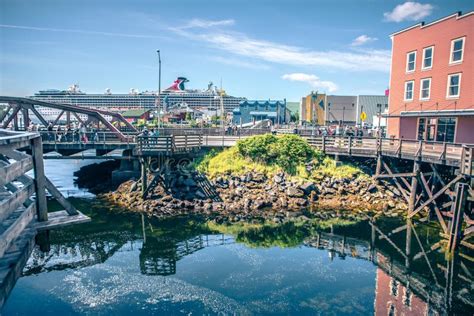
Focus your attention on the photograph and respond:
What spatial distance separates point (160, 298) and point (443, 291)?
967 cm

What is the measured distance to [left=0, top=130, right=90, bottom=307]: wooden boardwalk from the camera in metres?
4.67

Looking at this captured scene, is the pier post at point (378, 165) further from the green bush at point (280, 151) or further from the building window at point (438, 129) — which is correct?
the building window at point (438, 129)

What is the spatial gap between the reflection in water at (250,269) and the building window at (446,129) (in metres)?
8.22

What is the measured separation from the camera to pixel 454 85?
21.3 meters

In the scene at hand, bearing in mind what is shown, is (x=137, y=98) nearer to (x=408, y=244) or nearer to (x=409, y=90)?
(x=409, y=90)

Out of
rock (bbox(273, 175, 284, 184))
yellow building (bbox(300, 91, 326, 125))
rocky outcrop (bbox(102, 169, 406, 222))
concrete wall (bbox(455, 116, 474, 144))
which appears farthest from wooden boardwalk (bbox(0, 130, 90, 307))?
yellow building (bbox(300, 91, 326, 125))

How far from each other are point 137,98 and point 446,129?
106 m

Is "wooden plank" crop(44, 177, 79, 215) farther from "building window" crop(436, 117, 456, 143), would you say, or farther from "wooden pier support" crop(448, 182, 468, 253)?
"building window" crop(436, 117, 456, 143)

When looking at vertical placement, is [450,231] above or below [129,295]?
above

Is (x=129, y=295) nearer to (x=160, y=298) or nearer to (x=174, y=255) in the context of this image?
(x=160, y=298)

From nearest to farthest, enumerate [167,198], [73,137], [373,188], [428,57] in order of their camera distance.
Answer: [167,198] < [373,188] < [428,57] < [73,137]

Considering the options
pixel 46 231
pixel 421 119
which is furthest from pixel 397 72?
pixel 46 231

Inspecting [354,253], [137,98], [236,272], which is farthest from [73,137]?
[137,98]

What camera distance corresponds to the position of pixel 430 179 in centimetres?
1834
